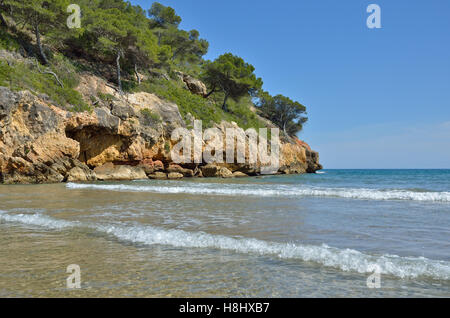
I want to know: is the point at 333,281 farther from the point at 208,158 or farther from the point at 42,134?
the point at 208,158

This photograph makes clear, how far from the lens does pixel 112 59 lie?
29703 millimetres

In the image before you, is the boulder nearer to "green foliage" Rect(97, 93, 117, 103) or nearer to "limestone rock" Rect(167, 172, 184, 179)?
"limestone rock" Rect(167, 172, 184, 179)

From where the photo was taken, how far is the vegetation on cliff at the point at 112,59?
21.9m

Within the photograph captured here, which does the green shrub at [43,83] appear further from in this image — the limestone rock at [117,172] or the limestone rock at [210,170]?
the limestone rock at [210,170]

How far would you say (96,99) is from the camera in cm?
2325

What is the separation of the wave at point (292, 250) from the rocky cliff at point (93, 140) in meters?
14.4

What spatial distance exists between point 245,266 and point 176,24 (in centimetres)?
4591

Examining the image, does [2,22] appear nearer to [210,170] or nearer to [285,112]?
[210,170]

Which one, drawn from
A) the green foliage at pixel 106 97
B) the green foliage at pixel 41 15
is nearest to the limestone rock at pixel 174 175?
the green foliage at pixel 106 97

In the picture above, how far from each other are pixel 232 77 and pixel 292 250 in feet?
115

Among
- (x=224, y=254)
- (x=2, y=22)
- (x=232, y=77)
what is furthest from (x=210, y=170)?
(x=224, y=254)

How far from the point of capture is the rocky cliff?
18109 mm

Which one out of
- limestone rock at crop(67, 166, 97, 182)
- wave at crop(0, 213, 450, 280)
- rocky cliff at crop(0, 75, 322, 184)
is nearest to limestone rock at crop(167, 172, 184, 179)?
rocky cliff at crop(0, 75, 322, 184)

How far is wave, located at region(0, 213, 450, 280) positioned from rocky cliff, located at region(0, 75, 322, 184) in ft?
47.1
